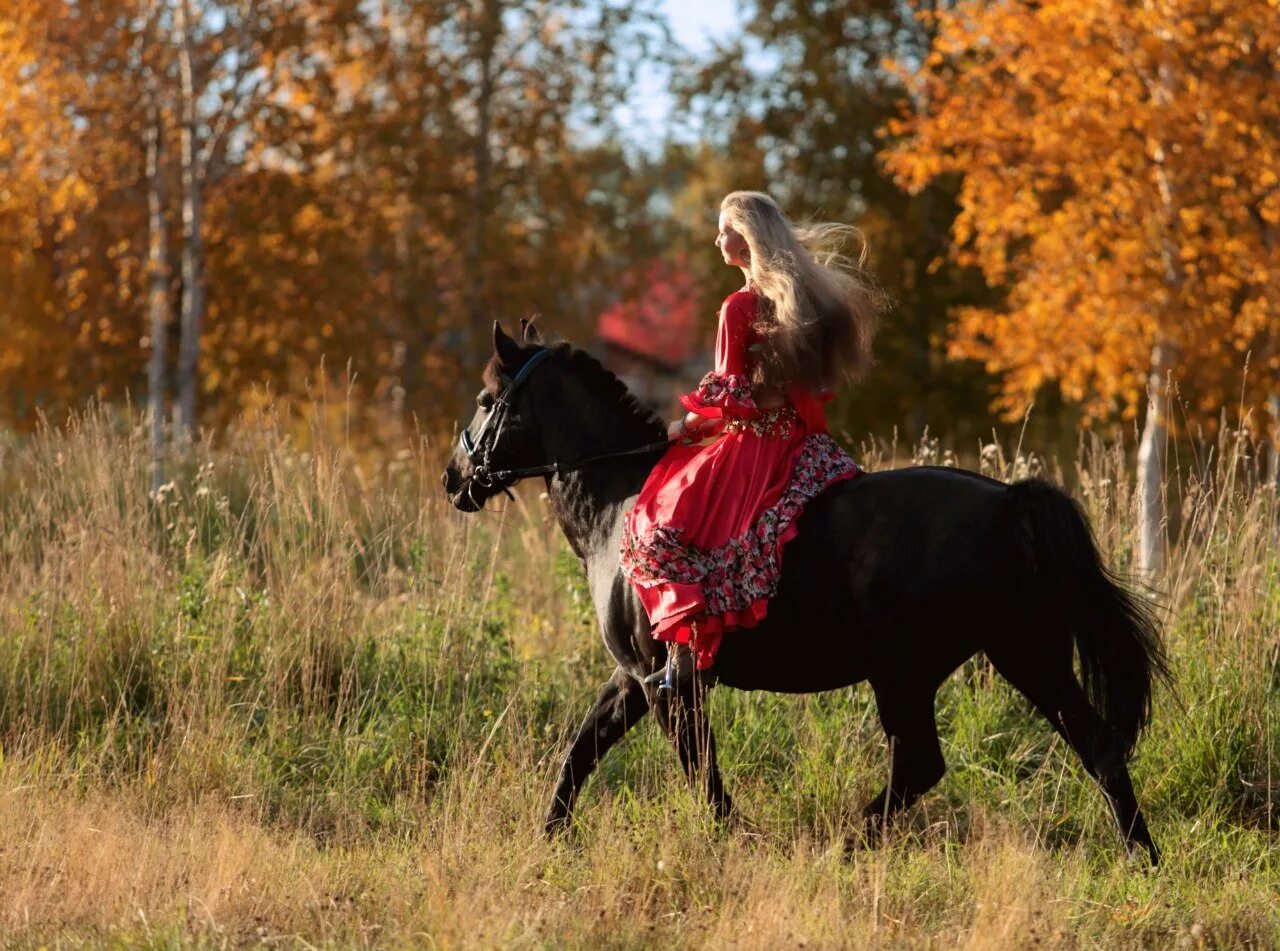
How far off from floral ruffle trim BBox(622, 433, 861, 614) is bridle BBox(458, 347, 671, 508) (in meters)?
0.51

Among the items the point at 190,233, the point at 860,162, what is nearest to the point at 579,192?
the point at 860,162

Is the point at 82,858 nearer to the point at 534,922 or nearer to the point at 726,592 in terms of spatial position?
the point at 534,922

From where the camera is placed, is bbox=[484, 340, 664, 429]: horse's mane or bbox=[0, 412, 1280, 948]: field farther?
bbox=[484, 340, 664, 429]: horse's mane

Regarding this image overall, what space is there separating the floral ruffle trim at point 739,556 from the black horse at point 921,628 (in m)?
0.07

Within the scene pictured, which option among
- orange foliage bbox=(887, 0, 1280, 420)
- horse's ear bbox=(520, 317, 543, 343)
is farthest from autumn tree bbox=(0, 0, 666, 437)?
horse's ear bbox=(520, 317, 543, 343)

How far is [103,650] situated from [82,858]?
2.01 metres

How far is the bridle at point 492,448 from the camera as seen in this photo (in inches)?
207

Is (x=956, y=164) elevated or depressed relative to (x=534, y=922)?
elevated

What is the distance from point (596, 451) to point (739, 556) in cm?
77

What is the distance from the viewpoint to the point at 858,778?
565 cm

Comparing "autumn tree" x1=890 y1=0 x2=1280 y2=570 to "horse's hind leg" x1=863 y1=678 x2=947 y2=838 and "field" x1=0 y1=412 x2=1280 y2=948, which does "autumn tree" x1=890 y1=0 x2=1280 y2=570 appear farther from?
"horse's hind leg" x1=863 y1=678 x2=947 y2=838

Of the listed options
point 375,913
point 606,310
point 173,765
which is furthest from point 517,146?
point 375,913

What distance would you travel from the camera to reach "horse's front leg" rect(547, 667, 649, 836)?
5.16 m

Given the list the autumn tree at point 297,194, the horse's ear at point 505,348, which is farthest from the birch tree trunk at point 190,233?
the horse's ear at point 505,348
